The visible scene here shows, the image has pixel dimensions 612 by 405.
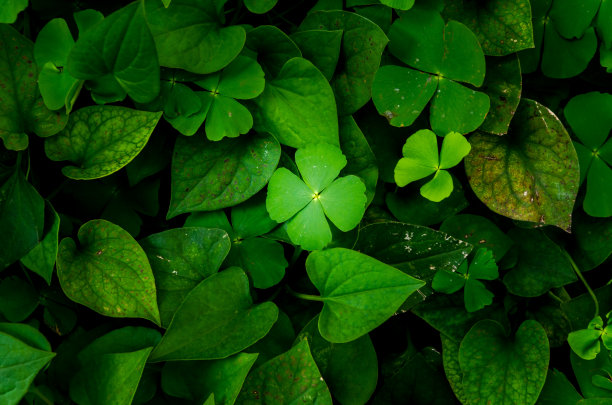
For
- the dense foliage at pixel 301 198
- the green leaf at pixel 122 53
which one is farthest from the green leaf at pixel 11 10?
the green leaf at pixel 122 53

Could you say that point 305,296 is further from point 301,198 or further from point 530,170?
point 530,170

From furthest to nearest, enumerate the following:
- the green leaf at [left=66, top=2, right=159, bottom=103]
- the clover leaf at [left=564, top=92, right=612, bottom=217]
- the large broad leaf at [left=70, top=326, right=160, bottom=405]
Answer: the clover leaf at [left=564, top=92, right=612, bottom=217], the large broad leaf at [left=70, top=326, right=160, bottom=405], the green leaf at [left=66, top=2, right=159, bottom=103]

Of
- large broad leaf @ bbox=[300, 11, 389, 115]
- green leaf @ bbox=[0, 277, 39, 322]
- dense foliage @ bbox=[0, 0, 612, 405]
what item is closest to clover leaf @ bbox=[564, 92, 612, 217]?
dense foliage @ bbox=[0, 0, 612, 405]

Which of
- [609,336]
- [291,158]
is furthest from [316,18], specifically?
[609,336]

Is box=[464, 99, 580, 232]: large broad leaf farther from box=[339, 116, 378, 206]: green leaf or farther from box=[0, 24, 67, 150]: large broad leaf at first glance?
box=[0, 24, 67, 150]: large broad leaf

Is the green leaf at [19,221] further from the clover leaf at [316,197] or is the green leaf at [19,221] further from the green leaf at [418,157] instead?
the green leaf at [418,157]
